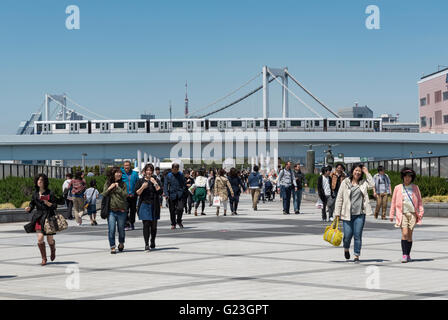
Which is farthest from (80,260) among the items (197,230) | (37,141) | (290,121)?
(290,121)

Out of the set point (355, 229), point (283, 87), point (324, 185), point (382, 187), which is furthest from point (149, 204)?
point (283, 87)

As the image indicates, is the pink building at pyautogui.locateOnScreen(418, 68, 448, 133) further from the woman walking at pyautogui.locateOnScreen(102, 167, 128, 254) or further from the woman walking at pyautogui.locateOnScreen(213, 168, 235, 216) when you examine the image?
the woman walking at pyautogui.locateOnScreen(102, 167, 128, 254)

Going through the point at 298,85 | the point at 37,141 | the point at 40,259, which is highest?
the point at 298,85

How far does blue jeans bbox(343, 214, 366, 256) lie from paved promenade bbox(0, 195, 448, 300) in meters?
0.30

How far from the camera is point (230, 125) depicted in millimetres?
84188

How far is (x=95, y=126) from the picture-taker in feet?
290

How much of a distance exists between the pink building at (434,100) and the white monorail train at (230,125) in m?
17.1

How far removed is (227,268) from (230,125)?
73.2 m

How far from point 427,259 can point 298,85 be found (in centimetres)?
12137

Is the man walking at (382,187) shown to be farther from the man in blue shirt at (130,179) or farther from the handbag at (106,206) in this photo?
the handbag at (106,206)

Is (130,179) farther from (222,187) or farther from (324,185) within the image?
(222,187)

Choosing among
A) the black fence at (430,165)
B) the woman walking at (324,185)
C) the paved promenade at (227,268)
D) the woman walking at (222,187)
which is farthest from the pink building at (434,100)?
the paved promenade at (227,268)

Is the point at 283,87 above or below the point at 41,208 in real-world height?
above
